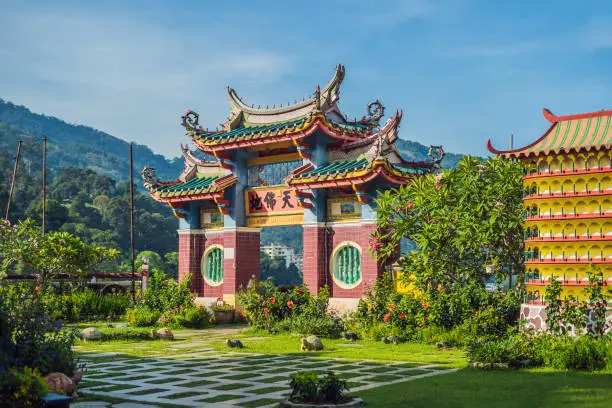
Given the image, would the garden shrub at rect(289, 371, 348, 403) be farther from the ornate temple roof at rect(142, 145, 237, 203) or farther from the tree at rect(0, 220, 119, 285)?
the tree at rect(0, 220, 119, 285)

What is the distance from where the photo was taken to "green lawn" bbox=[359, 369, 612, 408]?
11570mm

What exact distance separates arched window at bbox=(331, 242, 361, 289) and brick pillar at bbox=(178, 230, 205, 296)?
7.36m

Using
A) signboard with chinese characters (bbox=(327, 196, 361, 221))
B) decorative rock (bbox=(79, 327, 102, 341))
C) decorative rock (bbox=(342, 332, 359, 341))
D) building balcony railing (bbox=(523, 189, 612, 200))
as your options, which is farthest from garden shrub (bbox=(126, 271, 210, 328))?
building balcony railing (bbox=(523, 189, 612, 200))

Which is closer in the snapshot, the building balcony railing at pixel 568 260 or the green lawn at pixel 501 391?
the green lawn at pixel 501 391

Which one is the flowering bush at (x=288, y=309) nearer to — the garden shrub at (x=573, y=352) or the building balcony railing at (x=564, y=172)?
the building balcony railing at (x=564, y=172)

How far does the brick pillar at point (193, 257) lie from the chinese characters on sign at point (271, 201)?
10.2 feet

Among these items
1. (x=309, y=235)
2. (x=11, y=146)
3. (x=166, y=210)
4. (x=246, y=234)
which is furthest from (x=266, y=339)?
(x=11, y=146)

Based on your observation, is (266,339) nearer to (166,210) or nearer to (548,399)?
(548,399)

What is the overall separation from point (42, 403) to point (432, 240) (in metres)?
13.9

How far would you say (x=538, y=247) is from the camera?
713 inches

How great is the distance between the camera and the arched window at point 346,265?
27094mm

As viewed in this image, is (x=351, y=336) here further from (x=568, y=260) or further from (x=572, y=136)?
(x=572, y=136)

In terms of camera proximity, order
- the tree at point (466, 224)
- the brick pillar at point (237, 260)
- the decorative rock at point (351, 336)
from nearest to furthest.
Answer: the tree at point (466, 224) → the decorative rock at point (351, 336) → the brick pillar at point (237, 260)

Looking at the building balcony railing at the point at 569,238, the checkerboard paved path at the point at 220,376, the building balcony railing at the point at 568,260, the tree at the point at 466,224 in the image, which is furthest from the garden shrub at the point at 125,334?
the building balcony railing at the point at 569,238
